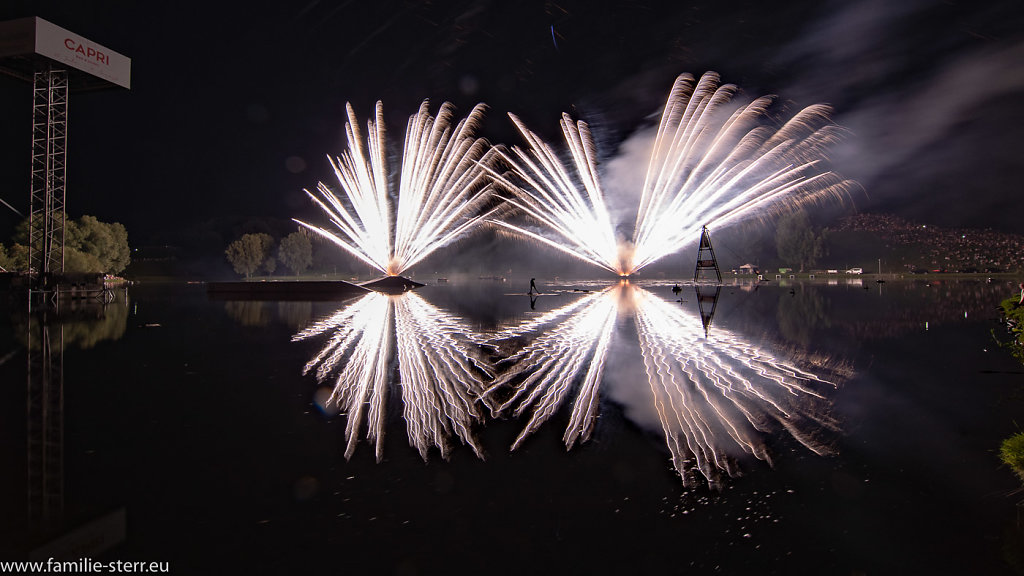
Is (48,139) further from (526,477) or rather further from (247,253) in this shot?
(247,253)

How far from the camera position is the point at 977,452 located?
6.03 meters

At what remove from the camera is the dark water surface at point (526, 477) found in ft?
12.9

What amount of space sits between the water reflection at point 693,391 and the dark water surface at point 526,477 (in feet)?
0.23

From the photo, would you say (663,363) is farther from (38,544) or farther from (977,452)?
(38,544)

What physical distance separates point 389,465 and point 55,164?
51498 mm

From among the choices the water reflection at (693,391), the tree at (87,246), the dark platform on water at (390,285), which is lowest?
the water reflection at (693,391)

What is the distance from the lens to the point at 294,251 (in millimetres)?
121250

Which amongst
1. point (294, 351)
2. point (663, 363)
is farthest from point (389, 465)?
→ point (294, 351)

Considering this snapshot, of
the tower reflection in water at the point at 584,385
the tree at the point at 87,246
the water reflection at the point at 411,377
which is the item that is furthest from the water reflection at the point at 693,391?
the tree at the point at 87,246

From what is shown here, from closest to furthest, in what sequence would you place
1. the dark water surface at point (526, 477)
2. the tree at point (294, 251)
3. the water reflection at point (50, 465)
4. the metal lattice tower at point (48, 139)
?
the dark water surface at point (526, 477) < the water reflection at point (50, 465) < the metal lattice tower at point (48, 139) < the tree at point (294, 251)

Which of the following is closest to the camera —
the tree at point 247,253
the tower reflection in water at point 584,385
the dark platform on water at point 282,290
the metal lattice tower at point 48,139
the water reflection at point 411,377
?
the tower reflection in water at point 584,385

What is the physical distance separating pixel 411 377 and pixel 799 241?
148489mm

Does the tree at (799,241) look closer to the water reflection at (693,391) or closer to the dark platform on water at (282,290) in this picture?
the dark platform on water at (282,290)

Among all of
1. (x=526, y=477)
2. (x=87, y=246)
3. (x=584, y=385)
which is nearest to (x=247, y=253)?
(x=87, y=246)
